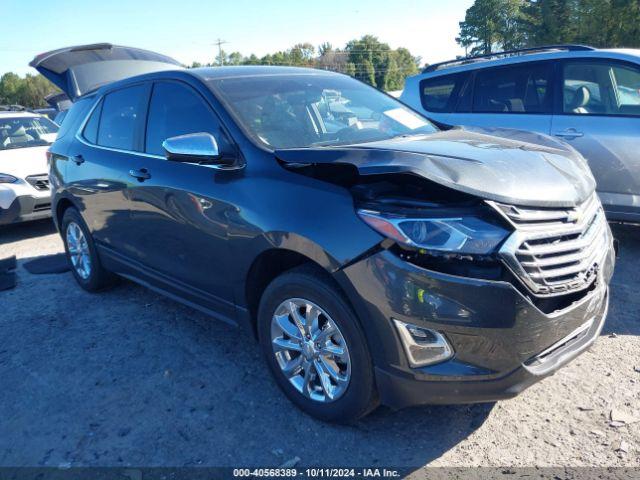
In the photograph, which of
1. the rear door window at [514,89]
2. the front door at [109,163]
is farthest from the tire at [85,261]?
the rear door window at [514,89]

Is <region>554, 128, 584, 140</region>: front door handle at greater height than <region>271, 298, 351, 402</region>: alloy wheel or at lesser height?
greater

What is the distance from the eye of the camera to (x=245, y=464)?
2.54 meters

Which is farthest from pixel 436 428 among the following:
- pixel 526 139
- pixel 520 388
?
pixel 526 139

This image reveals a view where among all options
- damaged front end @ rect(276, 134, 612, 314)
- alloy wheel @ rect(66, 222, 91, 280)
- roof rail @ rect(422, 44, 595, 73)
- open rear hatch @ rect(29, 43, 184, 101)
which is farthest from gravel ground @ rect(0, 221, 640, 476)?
open rear hatch @ rect(29, 43, 184, 101)

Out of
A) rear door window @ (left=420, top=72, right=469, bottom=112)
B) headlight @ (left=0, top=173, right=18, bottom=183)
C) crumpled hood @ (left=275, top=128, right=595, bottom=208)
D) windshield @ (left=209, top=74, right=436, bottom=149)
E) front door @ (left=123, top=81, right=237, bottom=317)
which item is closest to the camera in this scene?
crumpled hood @ (left=275, top=128, right=595, bottom=208)

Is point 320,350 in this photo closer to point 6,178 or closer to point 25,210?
point 25,210

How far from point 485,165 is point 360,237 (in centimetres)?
69

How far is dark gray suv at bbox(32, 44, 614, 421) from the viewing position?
2.21 metres

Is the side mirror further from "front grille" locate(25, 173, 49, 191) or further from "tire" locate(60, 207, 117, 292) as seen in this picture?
"front grille" locate(25, 173, 49, 191)

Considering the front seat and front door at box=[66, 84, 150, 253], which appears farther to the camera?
the front seat

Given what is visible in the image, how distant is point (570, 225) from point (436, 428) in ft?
3.94

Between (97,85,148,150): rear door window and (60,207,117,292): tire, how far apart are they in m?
0.84

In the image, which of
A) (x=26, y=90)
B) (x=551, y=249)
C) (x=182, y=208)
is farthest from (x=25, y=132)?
(x=26, y=90)

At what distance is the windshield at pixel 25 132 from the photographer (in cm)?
814
